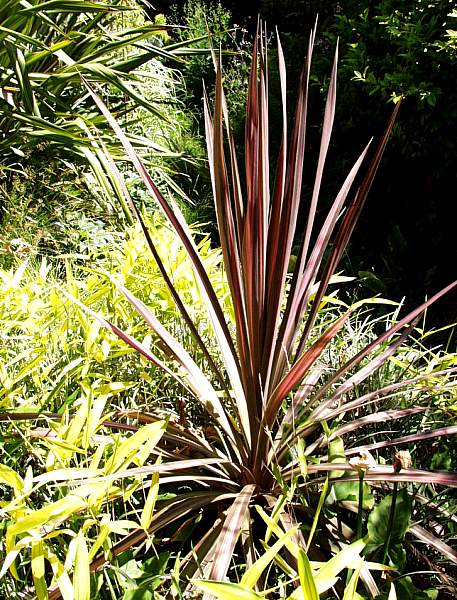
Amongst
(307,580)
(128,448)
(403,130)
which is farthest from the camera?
(403,130)

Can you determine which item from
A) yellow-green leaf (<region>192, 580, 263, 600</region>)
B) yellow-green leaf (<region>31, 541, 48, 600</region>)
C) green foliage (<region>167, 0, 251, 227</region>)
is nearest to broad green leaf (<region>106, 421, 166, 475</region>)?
yellow-green leaf (<region>31, 541, 48, 600</region>)

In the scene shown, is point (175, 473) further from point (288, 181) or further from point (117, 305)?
point (288, 181)

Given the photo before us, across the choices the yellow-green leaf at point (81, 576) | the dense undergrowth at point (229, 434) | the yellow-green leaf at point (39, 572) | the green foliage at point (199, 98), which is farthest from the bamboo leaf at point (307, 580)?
the green foliage at point (199, 98)

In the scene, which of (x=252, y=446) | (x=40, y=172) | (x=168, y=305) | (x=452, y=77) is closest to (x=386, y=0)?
(x=452, y=77)

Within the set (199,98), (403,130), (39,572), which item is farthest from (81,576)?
(199,98)

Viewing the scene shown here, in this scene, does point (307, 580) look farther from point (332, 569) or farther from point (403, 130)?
point (403, 130)

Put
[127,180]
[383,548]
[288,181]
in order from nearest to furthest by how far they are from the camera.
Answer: [383,548] < [288,181] < [127,180]

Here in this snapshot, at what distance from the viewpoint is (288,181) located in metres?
1.32

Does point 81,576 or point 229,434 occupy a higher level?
point 81,576

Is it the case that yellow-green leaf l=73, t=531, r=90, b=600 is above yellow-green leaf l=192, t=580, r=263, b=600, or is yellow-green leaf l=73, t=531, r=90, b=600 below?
below

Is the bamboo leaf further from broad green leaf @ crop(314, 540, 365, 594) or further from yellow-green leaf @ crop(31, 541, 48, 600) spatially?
yellow-green leaf @ crop(31, 541, 48, 600)

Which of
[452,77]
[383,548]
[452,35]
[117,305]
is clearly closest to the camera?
[383,548]

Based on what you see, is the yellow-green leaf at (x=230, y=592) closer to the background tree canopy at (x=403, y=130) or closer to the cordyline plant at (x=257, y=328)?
the cordyline plant at (x=257, y=328)

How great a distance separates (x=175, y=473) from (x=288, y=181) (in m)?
0.68
